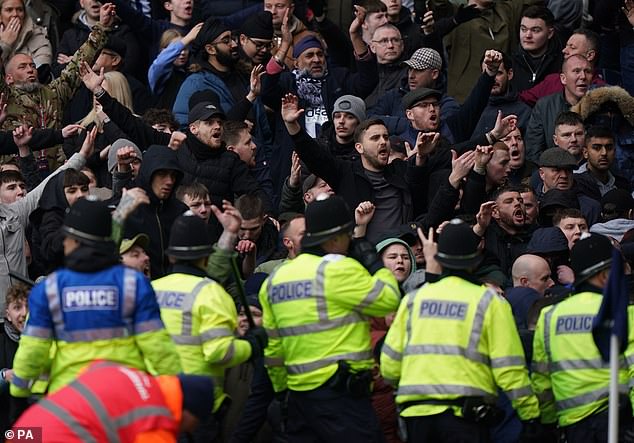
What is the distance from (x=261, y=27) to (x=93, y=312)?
753 centimetres

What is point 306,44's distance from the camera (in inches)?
658

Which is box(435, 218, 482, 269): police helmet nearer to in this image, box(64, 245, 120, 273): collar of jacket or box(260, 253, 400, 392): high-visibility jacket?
box(260, 253, 400, 392): high-visibility jacket

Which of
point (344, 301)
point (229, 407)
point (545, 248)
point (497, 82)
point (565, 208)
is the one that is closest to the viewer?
point (344, 301)

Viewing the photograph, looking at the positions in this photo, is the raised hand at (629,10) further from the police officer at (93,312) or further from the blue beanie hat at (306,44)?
the police officer at (93,312)

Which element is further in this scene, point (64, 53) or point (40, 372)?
point (64, 53)

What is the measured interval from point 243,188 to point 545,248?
Result: 9.47 feet

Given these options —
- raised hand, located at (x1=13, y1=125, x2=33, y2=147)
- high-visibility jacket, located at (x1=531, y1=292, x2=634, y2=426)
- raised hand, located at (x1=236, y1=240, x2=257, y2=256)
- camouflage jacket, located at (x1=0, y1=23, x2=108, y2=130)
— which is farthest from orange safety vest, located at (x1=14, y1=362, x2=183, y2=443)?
camouflage jacket, located at (x1=0, y1=23, x2=108, y2=130)

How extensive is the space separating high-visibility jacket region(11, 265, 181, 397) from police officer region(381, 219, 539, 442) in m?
1.68

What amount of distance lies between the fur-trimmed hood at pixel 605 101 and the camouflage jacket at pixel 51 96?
198 inches

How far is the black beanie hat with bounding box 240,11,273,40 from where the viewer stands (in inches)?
676

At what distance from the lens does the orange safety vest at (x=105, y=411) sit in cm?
818

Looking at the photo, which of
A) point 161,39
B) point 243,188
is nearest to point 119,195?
point 243,188

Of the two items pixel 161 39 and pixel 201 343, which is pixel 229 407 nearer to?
pixel 201 343

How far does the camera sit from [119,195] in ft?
44.7
